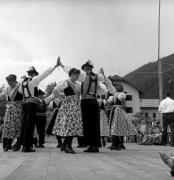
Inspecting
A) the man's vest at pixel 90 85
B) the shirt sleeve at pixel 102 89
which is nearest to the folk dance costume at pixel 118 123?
the shirt sleeve at pixel 102 89

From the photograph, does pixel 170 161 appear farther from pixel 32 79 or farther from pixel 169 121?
pixel 169 121

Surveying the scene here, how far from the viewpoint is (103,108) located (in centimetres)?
1405

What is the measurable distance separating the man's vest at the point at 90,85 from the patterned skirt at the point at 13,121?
194cm

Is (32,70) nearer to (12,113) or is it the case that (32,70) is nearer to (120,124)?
(12,113)

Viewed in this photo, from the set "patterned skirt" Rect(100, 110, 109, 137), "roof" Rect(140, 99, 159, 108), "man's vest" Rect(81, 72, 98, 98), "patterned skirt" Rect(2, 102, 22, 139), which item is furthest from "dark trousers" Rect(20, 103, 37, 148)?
"roof" Rect(140, 99, 159, 108)

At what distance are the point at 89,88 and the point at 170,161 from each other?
4886mm

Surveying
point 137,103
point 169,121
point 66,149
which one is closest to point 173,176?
point 66,149

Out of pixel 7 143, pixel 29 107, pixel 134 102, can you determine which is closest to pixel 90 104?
pixel 29 107

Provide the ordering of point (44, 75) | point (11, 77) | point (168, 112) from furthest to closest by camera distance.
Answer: point (168, 112) → point (11, 77) → point (44, 75)

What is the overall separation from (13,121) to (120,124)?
8.36 feet

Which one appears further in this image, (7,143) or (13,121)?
(7,143)

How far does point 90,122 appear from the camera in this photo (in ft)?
32.4

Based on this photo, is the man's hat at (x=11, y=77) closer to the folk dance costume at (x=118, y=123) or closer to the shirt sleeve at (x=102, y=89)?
the shirt sleeve at (x=102, y=89)

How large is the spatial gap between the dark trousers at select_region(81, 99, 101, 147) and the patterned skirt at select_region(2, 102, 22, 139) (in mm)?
1805
